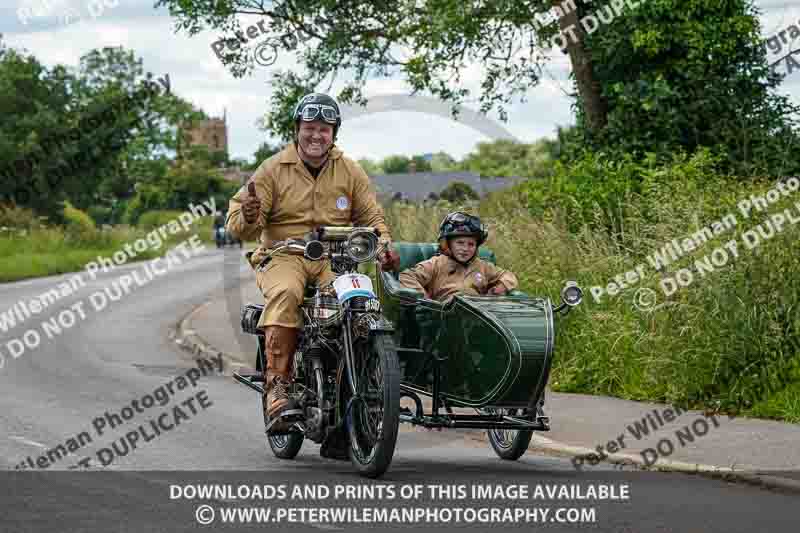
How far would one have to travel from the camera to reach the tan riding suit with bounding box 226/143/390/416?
9.02m

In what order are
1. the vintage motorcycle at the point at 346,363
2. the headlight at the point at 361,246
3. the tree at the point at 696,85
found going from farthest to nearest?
the tree at the point at 696,85 < the headlight at the point at 361,246 < the vintage motorcycle at the point at 346,363

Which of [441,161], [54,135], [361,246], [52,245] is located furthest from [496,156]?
[361,246]

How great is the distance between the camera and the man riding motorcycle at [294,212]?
29.5 feet

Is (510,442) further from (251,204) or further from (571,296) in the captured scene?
(251,204)

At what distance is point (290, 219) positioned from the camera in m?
9.39

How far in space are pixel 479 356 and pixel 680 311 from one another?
423cm

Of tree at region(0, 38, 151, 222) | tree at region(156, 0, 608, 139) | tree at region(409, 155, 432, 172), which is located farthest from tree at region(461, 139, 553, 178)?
tree at region(156, 0, 608, 139)

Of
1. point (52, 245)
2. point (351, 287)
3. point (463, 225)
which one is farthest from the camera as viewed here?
point (52, 245)

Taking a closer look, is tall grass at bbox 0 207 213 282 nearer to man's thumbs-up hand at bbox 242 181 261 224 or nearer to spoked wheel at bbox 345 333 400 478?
man's thumbs-up hand at bbox 242 181 261 224

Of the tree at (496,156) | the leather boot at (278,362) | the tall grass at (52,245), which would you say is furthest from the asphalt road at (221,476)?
the tree at (496,156)

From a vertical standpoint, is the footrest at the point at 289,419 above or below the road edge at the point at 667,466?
above

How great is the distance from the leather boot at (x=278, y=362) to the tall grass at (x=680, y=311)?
4.18 metres

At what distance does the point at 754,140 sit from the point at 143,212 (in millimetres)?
74406

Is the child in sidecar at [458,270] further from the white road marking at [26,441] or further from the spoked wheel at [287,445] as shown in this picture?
the white road marking at [26,441]
